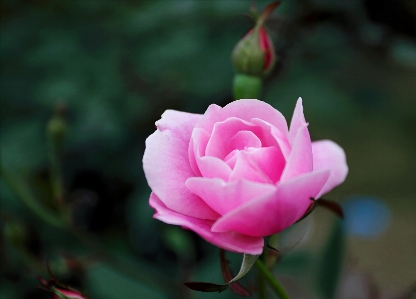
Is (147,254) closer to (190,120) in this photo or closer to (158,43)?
(158,43)

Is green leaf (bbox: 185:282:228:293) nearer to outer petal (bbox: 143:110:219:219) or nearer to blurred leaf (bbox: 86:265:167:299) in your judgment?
outer petal (bbox: 143:110:219:219)

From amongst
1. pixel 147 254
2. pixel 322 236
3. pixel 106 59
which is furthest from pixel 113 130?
pixel 322 236

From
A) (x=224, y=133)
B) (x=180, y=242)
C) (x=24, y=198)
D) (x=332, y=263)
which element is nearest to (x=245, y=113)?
(x=224, y=133)

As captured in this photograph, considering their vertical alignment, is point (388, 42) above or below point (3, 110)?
above

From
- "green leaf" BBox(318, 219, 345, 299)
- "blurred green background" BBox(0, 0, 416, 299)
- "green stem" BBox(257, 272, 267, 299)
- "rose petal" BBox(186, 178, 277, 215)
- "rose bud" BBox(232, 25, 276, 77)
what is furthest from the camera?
"blurred green background" BBox(0, 0, 416, 299)

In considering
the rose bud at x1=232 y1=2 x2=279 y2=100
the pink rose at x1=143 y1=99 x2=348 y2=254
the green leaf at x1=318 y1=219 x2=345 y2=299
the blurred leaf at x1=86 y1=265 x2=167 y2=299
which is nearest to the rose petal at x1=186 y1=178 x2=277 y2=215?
the pink rose at x1=143 y1=99 x2=348 y2=254

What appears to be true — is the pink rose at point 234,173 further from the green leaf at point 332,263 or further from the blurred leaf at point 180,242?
the blurred leaf at point 180,242

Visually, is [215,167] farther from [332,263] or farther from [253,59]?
[332,263]
